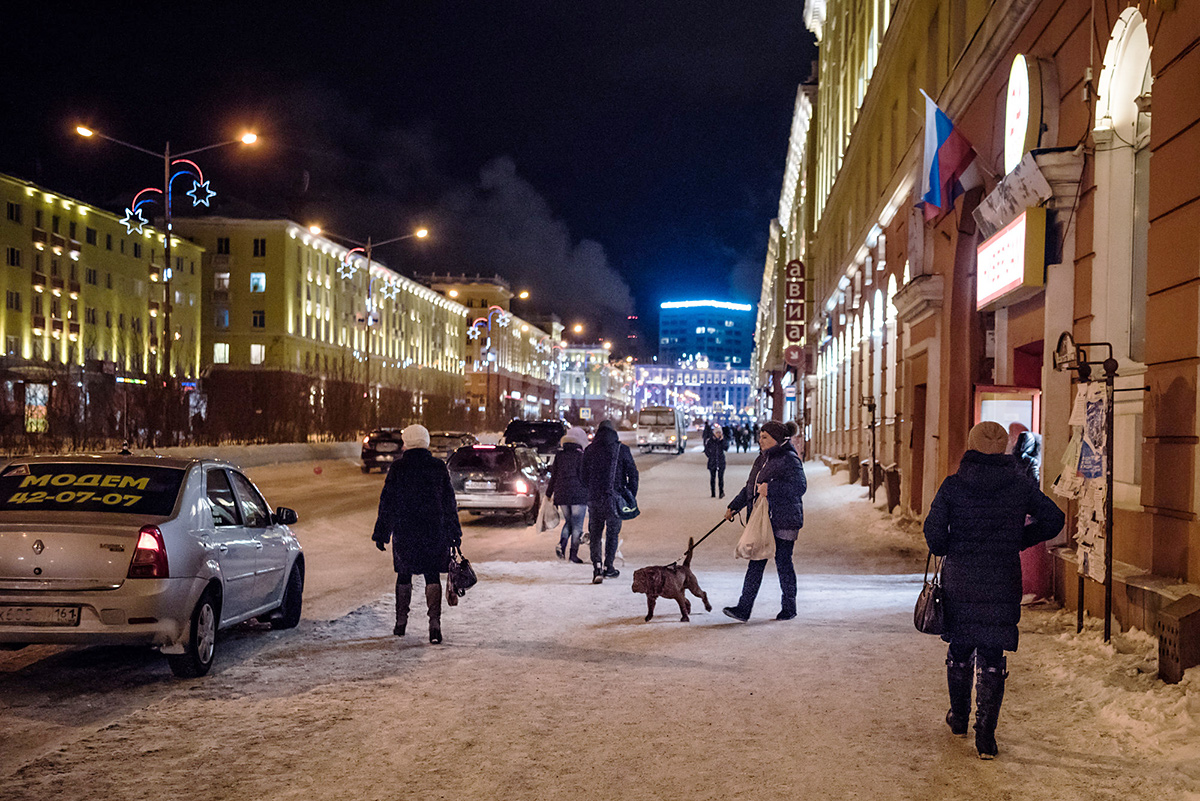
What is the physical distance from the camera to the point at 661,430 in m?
69.4

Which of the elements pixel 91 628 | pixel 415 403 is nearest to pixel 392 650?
pixel 91 628

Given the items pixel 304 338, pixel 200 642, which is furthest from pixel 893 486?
pixel 304 338

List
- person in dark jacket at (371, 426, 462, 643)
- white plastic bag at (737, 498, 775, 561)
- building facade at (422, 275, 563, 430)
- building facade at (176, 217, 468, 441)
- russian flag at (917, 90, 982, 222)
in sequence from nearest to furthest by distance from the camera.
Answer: person in dark jacket at (371, 426, 462, 643)
white plastic bag at (737, 498, 775, 561)
russian flag at (917, 90, 982, 222)
building facade at (176, 217, 468, 441)
building facade at (422, 275, 563, 430)

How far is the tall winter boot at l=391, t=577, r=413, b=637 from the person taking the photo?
8.61 meters

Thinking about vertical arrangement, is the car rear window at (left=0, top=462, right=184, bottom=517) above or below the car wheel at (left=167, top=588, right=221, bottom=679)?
above

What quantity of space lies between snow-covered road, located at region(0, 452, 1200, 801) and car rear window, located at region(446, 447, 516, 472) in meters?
9.27

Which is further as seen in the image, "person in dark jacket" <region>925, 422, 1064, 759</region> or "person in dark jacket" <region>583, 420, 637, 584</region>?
"person in dark jacket" <region>583, 420, 637, 584</region>

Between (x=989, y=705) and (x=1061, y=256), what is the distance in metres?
6.61

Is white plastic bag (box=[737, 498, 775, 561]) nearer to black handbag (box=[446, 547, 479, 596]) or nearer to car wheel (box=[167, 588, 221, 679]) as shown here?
black handbag (box=[446, 547, 479, 596])

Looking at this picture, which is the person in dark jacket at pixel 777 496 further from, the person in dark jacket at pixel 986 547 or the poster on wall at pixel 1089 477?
the person in dark jacket at pixel 986 547

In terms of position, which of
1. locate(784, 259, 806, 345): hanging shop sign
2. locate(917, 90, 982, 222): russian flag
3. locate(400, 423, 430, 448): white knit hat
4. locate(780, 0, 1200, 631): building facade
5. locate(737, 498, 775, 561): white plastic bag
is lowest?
locate(737, 498, 775, 561): white plastic bag

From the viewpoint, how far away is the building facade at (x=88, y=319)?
108 ft

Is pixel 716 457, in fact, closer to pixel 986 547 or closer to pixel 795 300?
pixel 986 547

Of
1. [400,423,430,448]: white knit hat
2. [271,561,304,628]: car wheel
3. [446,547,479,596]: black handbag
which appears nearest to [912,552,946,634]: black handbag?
[446,547,479,596]: black handbag
